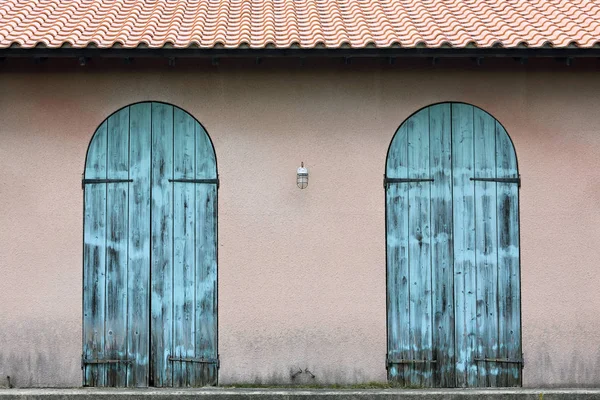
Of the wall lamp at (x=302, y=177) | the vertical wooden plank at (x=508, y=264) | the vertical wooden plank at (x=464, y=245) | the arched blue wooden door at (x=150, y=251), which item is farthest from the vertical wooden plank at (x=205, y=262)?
the vertical wooden plank at (x=508, y=264)

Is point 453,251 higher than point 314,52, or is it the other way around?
point 314,52

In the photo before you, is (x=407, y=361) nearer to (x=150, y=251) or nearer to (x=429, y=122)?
(x=429, y=122)

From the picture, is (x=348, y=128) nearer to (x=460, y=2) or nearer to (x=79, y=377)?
(x=460, y=2)

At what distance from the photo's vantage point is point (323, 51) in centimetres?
829

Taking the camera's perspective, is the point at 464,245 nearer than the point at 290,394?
No

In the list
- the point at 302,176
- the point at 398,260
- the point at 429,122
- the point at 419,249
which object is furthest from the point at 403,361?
the point at 429,122

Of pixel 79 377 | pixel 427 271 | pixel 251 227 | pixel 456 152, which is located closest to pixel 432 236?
pixel 427 271

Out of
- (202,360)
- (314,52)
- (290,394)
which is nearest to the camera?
(290,394)

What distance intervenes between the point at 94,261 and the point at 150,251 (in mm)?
591

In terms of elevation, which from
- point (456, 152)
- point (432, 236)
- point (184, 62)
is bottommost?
point (432, 236)

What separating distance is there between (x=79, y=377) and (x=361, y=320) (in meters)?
2.99

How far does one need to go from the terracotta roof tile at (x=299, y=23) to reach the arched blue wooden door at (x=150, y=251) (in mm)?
992

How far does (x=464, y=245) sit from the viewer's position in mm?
8617

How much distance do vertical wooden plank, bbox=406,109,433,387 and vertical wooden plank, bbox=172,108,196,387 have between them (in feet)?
7.48
